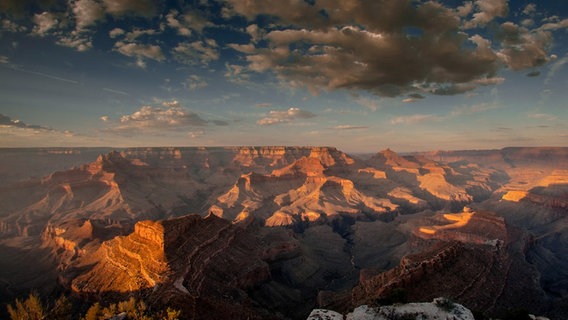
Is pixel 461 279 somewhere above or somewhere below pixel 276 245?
above

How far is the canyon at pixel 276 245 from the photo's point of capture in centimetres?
4750

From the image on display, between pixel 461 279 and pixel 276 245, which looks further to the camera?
pixel 276 245

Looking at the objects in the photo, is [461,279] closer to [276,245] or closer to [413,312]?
[413,312]

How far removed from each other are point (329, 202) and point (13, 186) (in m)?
164

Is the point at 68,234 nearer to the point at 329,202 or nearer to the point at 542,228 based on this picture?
the point at 329,202

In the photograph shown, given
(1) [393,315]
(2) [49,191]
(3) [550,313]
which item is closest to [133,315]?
(1) [393,315]

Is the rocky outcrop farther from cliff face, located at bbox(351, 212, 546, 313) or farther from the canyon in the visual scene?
cliff face, located at bbox(351, 212, 546, 313)

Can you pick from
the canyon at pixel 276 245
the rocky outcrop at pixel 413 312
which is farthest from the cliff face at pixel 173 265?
the rocky outcrop at pixel 413 312

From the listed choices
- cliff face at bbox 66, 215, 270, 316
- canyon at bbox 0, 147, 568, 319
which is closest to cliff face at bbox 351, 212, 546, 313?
canyon at bbox 0, 147, 568, 319

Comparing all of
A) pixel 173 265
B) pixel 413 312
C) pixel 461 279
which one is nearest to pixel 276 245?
pixel 173 265

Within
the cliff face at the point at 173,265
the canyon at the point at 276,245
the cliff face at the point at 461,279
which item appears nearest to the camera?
the cliff face at the point at 461,279

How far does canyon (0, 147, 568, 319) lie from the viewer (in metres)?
47.5

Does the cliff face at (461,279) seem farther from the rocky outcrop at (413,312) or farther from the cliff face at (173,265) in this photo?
the cliff face at (173,265)

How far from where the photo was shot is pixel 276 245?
8019 cm
